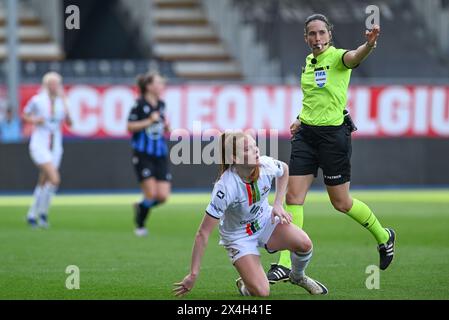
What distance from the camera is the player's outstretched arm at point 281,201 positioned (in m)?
8.48

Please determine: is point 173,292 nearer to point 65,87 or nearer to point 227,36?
point 65,87

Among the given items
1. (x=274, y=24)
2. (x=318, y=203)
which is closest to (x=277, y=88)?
(x=274, y=24)

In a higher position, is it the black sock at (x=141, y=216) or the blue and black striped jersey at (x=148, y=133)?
the blue and black striped jersey at (x=148, y=133)

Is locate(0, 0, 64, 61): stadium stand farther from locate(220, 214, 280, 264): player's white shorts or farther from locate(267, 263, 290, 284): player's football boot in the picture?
locate(220, 214, 280, 264): player's white shorts

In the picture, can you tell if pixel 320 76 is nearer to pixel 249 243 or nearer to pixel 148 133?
pixel 249 243

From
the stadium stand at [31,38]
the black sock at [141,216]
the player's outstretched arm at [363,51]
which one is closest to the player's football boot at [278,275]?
the player's outstretched arm at [363,51]

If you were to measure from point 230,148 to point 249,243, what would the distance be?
86 cm

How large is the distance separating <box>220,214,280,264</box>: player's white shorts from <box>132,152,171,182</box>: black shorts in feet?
21.2

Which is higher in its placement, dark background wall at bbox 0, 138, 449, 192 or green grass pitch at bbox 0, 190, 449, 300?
green grass pitch at bbox 0, 190, 449, 300

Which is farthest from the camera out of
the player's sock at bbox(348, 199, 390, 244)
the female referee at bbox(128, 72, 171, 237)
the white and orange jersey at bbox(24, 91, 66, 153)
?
the white and orange jersey at bbox(24, 91, 66, 153)

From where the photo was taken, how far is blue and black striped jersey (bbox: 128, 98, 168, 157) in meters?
15.1

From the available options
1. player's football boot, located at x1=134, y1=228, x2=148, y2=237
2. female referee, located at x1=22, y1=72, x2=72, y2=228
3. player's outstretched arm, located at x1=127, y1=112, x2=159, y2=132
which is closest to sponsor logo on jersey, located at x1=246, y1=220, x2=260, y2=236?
player's football boot, located at x1=134, y1=228, x2=148, y2=237

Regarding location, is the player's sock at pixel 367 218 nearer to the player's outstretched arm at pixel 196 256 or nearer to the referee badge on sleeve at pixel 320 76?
the referee badge on sleeve at pixel 320 76

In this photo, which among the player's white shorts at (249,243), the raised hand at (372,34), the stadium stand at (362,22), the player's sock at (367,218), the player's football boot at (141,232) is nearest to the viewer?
the player's white shorts at (249,243)
